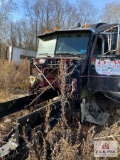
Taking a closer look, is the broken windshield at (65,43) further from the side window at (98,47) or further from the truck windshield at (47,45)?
the side window at (98,47)

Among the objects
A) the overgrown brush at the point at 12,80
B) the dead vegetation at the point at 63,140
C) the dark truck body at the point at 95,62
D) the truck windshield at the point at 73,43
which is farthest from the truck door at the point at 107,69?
the overgrown brush at the point at 12,80

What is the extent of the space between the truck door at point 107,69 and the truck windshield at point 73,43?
0.36 m

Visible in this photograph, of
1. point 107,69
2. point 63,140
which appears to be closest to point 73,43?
point 107,69

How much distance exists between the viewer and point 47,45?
19.3ft

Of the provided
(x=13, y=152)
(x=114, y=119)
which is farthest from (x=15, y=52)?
(x=13, y=152)

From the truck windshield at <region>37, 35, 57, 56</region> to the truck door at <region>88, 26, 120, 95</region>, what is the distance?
1.22 metres

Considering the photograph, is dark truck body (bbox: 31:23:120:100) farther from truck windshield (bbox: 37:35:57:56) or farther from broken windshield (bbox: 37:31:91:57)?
truck windshield (bbox: 37:35:57:56)

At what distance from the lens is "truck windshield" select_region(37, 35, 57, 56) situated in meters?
5.66

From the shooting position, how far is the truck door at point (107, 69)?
495 centimetres

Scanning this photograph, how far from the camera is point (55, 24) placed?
2750cm

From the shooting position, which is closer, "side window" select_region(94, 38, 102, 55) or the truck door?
the truck door

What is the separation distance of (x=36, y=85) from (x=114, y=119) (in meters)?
2.20

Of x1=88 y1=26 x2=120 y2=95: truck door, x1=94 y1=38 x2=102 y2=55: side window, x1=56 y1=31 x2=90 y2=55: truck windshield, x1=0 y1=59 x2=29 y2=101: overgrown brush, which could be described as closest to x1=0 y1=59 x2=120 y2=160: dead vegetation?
x1=88 y1=26 x2=120 y2=95: truck door

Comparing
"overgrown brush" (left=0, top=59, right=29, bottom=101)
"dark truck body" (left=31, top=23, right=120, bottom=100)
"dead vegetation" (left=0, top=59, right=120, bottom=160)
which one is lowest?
"dead vegetation" (left=0, top=59, right=120, bottom=160)
